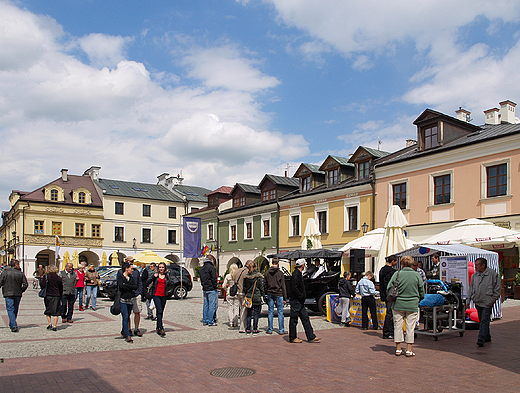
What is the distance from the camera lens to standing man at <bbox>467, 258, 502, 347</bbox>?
30.1ft

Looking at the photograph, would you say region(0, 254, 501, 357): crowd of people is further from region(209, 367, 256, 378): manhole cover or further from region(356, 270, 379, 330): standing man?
region(209, 367, 256, 378): manhole cover

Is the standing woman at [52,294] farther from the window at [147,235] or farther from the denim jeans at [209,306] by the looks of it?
the window at [147,235]

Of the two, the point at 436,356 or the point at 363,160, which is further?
the point at 363,160

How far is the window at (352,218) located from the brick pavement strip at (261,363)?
57.1 ft

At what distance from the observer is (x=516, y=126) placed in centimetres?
2191

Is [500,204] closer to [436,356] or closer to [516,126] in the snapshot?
[516,126]

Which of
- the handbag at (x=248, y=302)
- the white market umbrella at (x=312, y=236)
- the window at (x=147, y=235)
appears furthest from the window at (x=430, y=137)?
the window at (x=147, y=235)

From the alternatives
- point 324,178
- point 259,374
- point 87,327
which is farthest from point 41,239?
point 259,374

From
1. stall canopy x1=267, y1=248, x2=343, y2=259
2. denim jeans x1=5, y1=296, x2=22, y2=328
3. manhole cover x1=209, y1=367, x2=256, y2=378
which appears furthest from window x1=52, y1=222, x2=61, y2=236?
manhole cover x1=209, y1=367, x2=256, y2=378

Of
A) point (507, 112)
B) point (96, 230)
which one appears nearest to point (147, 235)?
point (96, 230)

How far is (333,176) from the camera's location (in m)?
30.8

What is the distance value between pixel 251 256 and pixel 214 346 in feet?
91.1

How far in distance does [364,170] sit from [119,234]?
116ft

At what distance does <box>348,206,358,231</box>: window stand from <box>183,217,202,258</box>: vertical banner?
12.5 meters
